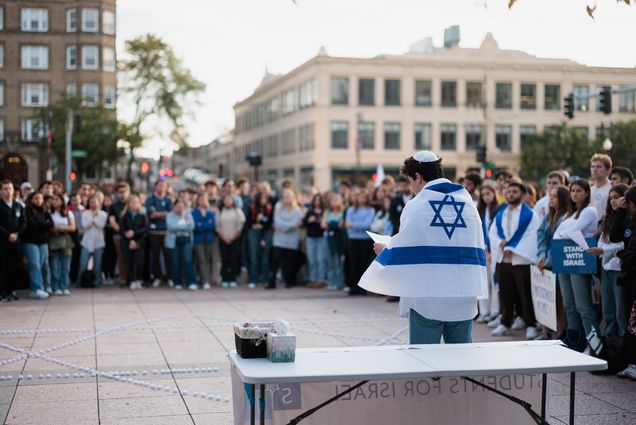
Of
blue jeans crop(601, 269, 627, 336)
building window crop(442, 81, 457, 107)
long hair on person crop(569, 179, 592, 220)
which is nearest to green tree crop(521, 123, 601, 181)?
building window crop(442, 81, 457, 107)

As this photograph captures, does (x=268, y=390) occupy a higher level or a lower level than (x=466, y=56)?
lower

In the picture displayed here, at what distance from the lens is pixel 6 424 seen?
664 centimetres

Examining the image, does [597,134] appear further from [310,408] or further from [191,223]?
[310,408]

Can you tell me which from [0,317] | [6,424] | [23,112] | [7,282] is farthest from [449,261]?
[23,112]

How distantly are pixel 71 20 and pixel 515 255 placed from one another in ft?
193

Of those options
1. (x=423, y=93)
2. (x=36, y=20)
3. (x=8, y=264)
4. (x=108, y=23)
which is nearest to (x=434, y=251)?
(x=8, y=264)

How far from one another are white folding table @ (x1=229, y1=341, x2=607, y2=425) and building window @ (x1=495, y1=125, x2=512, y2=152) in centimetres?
7149

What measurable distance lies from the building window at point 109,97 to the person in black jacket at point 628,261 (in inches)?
2528

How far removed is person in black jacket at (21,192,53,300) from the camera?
1497 centimetres

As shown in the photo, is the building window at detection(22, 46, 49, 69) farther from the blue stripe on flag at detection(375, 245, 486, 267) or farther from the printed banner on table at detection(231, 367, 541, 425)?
the printed banner on table at detection(231, 367, 541, 425)

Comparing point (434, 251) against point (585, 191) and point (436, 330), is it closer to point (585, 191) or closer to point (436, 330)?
point (436, 330)

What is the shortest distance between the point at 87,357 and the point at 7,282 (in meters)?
6.12

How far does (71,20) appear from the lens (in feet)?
208

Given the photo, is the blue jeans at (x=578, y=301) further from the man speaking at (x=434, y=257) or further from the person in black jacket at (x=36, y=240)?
→ the person in black jacket at (x=36, y=240)
